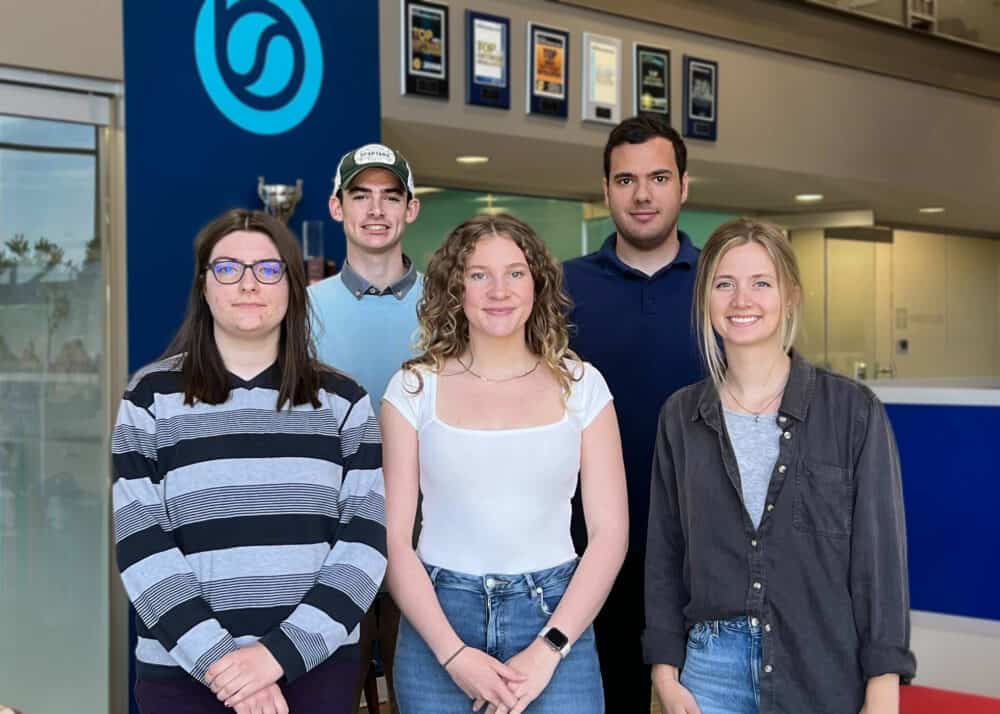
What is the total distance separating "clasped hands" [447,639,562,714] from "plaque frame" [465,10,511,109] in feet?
11.5

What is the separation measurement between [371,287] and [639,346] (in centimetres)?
65

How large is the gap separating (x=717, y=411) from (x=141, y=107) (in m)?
2.82

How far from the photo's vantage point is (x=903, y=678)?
1801 millimetres

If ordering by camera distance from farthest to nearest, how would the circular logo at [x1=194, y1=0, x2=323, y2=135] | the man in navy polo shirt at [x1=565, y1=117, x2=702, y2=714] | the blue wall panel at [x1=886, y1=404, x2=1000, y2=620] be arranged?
the circular logo at [x1=194, y1=0, x2=323, y2=135] → the blue wall panel at [x1=886, y1=404, x2=1000, y2=620] → the man in navy polo shirt at [x1=565, y1=117, x2=702, y2=714]

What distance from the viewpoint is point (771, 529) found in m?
1.85

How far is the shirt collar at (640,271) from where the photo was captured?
2.68 meters

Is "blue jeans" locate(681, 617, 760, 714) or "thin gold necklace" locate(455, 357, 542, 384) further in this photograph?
"thin gold necklace" locate(455, 357, 542, 384)

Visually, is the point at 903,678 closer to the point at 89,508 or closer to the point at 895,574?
the point at 895,574

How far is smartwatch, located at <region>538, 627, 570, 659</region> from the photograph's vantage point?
192cm

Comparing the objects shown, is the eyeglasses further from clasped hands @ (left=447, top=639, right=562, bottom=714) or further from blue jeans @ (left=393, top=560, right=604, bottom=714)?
clasped hands @ (left=447, top=639, right=562, bottom=714)

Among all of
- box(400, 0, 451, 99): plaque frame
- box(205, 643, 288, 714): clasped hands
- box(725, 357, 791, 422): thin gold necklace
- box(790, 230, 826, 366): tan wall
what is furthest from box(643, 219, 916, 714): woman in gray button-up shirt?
box(790, 230, 826, 366): tan wall

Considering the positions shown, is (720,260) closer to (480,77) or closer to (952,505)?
(952,505)

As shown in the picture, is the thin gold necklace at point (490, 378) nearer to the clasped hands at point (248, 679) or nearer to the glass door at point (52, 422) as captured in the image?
the clasped hands at point (248, 679)

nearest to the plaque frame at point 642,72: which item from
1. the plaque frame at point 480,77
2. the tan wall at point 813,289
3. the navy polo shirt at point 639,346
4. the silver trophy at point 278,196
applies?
the plaque frame at point 480,77
